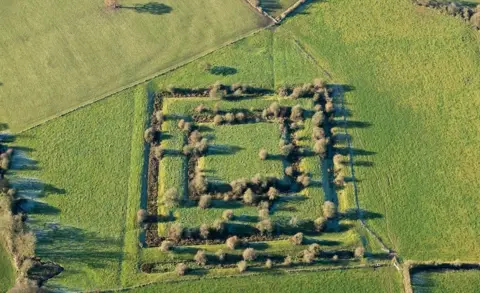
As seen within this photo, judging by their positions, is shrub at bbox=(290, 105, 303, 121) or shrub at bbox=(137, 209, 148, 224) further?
shrub at bbox=(290, 105, 303, 121)

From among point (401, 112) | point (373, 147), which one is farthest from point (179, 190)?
point (401, 112)

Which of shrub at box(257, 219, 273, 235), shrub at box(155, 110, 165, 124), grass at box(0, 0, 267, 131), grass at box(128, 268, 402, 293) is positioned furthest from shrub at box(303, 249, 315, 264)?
grass at box(0, 0, 267, 131)

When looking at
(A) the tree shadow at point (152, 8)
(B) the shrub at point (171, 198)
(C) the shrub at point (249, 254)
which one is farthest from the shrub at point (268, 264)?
(A) the tree shadow at point (152, 8)

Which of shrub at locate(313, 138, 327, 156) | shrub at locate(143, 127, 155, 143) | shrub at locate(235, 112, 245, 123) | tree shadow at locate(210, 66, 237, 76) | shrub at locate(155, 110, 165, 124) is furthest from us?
tree shadow at locate(210, 66, 237, 76)

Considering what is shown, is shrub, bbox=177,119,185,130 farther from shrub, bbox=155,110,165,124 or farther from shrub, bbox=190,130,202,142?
shrub, bbox=155,110,165,124

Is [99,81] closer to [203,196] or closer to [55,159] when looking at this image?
[55,159]

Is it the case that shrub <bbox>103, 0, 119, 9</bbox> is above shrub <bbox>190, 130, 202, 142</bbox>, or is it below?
above
